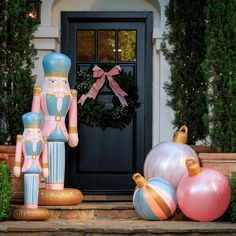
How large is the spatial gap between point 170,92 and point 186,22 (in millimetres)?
919

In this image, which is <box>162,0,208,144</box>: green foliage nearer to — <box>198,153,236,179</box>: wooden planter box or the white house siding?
the white house siding

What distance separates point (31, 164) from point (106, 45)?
291 cm

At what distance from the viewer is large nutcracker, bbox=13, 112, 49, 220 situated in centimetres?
671

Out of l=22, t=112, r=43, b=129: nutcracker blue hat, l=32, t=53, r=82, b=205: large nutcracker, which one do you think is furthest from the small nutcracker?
l=32, t=53, r=82, b=205: large nutcracker

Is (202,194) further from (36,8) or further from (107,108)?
(36,8)

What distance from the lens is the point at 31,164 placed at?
6781mm

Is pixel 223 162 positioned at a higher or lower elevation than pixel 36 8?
lower

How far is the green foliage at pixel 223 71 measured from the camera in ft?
23.7

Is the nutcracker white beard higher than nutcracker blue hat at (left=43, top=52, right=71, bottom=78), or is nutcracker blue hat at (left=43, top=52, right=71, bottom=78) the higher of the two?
nutcracker blue hat at (left=43, top=52, right=71, bottom=78)

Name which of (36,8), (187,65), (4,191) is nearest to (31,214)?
(4,191)

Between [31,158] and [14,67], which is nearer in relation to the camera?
[31,158]

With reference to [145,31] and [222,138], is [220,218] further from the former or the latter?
[145,31]

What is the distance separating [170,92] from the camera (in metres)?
8.75

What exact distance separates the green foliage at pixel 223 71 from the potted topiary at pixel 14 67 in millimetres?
2263
